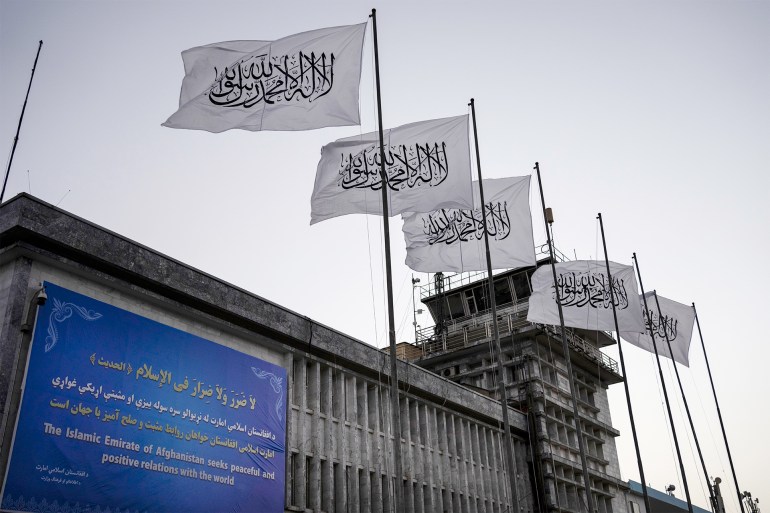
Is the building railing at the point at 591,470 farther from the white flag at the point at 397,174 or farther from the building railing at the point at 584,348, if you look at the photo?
the white flag at the point at 397,174

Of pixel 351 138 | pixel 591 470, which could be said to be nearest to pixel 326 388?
pixel 351 138

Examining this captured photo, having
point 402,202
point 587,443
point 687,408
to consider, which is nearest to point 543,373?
point 587,443

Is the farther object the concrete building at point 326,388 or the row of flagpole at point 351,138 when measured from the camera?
the row of flagpole at point 351,138

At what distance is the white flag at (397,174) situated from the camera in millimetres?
A: 20719

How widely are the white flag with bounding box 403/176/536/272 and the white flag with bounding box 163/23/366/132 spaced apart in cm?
770

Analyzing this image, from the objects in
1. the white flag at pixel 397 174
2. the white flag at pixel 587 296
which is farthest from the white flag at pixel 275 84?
the white flag at pixel 587 296

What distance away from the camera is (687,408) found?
114 ft

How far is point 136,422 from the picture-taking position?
61.5 ft

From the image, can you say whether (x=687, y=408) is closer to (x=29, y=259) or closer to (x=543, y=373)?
(x=543, y=373)

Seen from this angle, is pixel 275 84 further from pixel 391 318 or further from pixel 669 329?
pixel 669 329

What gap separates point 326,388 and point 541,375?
18.1 m

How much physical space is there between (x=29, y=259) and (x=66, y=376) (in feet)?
9.71

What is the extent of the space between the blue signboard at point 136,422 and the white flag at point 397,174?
18.5 feet

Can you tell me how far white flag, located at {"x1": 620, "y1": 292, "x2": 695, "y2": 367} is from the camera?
34.2 metres
